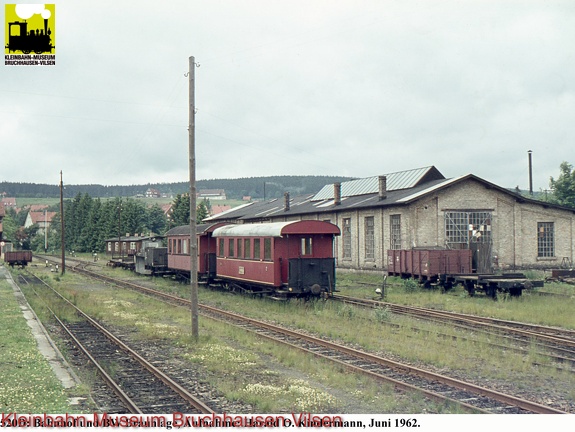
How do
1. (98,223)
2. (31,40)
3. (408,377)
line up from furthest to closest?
1. (98,223)
2. (31,40)
3. (408,377)

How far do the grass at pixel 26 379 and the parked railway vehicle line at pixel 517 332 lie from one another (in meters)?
9.24

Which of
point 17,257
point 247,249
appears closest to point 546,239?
point 247,249

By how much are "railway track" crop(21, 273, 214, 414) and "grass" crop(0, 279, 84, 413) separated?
0.91 m

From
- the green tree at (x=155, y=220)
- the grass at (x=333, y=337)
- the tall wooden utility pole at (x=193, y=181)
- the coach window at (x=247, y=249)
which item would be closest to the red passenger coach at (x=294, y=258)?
the coach window at (x=247, y=249)

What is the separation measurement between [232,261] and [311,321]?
305 inches

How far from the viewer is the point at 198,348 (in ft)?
45.2

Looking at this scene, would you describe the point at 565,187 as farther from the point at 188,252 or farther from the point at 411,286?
the point at 188,252

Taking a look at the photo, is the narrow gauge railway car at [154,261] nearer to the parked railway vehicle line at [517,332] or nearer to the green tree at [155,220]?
the parked railway vehicle line at [517,332]

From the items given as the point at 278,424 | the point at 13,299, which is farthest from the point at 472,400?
the point at 13,299

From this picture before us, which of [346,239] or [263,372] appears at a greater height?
[346,239]

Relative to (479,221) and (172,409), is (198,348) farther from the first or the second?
(479,221)

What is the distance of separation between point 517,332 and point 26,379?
447 inches

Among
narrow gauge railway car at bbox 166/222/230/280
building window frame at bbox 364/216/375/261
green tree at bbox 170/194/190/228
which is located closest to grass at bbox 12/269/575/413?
narrow gauge railway car at bbox 166/222/230/280

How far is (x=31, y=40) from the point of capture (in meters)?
13.5
